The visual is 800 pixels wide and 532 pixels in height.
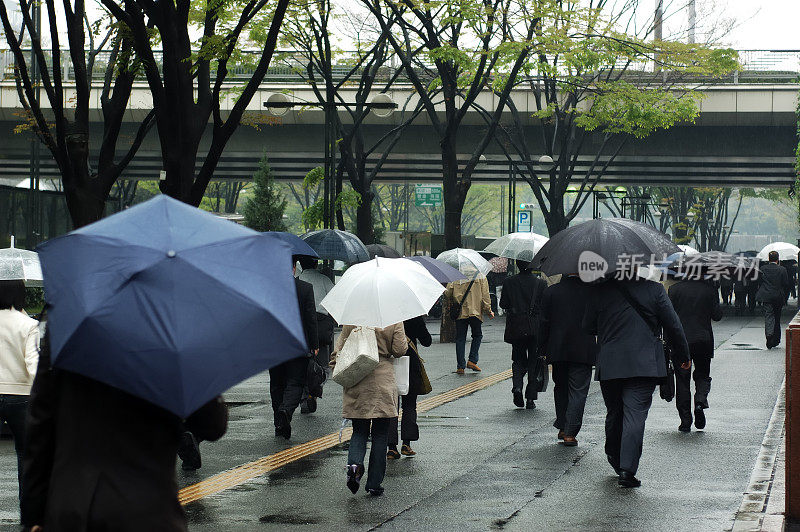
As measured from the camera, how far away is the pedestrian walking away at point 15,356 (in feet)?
21.9

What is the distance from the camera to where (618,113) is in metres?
25.8

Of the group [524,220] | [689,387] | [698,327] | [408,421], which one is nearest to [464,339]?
[698,327]

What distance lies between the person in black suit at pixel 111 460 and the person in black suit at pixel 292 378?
7009 millimetres

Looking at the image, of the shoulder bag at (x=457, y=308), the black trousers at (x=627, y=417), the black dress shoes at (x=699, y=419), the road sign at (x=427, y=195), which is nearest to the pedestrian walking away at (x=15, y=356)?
the black trousers at (x=627, y=417)

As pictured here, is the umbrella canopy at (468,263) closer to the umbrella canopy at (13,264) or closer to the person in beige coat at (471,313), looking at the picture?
the person in beige coat at (471,313)

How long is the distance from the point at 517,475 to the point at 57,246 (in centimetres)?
579

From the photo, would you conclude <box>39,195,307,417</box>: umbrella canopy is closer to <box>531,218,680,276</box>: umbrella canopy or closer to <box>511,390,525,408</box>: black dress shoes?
<box>531,218,680,276</box>: umbrella canopy

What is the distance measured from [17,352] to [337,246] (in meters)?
8.60

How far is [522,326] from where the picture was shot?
1280cm

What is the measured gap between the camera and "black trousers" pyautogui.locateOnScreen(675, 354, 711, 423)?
1082 centimetres

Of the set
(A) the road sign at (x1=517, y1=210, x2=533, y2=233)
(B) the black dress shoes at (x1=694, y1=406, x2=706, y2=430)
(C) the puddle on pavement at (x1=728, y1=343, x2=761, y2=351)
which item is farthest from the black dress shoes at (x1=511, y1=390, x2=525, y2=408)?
(A) the road sign at (x1=517, y1=210, x2=533, y2=233)

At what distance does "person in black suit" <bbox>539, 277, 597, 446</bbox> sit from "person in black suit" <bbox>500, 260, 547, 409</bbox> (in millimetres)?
2201

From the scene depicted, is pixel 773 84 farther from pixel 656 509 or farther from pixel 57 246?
pixel 57 246

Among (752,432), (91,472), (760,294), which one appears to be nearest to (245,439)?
(752,432)
